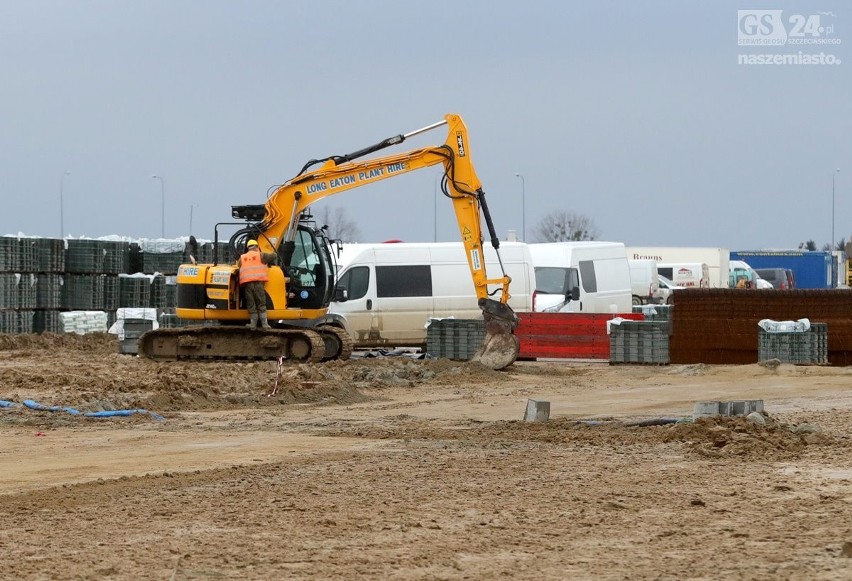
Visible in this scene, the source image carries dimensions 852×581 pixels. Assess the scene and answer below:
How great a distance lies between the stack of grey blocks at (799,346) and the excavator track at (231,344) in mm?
8174

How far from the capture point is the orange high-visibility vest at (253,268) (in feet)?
76.2

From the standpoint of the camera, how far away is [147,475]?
36.0 feet

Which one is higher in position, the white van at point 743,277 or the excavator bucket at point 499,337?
the white van at point 743,277

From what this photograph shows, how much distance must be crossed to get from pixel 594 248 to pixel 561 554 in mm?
24005

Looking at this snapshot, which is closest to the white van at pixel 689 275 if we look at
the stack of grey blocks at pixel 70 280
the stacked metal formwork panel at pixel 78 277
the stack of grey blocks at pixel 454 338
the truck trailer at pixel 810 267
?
the truck trailer at pixel 810 267

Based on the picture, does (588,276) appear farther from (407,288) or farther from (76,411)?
(76,411)

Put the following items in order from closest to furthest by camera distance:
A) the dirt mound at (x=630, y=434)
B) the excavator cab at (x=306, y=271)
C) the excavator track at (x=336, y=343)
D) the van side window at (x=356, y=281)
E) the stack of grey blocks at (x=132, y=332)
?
the dirt mound at (x=630, y=434) < the excavator track at (x=336, y=343) < the excavator cab at (x=306, y=271) < the van side window at (x=356, y=281) < the stack of grey blocks at (x=132, y=332)

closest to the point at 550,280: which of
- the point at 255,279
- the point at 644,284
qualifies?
the point at 255,279

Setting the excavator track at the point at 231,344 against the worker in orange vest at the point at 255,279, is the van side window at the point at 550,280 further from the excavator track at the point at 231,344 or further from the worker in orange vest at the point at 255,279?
the worker in orange vest at the point at 255,279

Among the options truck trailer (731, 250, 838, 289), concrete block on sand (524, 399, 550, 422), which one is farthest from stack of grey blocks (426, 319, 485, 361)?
truck trailer (731, 250, 838, 289)

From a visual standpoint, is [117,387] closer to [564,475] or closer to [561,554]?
[564,475]

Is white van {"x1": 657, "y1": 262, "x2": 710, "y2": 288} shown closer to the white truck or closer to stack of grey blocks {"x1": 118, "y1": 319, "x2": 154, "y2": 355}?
the white truck

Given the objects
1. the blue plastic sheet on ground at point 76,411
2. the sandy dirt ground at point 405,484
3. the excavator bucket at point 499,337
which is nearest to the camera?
the sandy dirt ground at point 405,484

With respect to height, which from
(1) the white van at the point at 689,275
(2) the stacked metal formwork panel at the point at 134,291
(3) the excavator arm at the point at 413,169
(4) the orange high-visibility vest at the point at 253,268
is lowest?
(2) the stacked metal formwork panel at the point at 134,291
